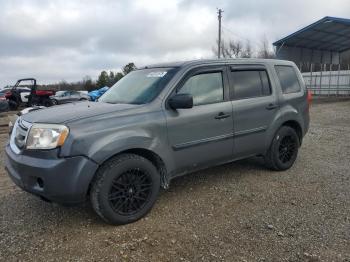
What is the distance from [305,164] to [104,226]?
12.4ft

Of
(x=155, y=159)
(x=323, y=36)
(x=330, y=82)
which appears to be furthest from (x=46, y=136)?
(x=323, y=36)

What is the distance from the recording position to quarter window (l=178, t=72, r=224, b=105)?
4461 mm

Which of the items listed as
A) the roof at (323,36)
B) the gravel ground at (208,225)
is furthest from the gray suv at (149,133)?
the roof at (323,36)

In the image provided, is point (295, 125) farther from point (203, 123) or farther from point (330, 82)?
point (330, 82)

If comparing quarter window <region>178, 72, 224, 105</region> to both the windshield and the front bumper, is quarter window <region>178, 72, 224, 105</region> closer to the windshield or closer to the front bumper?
the windshield

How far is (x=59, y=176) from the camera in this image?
343 centimetres

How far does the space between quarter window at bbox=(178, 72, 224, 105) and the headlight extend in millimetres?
1532

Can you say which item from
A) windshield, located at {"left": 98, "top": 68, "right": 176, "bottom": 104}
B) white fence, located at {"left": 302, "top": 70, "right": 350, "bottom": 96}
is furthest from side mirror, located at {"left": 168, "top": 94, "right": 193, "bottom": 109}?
white fence, located at {"left": 302, "top": 70, "right": 350, "bottom": 96}

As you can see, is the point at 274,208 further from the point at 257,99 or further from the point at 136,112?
the point at 136,112

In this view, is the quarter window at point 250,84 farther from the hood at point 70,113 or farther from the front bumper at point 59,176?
→ the front bumper at point 59,176

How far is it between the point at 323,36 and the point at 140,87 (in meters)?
27.7

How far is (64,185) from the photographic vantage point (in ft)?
11.3

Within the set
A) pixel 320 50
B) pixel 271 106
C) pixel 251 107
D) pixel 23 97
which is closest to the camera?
pixel 251 107

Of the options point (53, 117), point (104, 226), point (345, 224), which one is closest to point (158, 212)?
point (104, 226)
